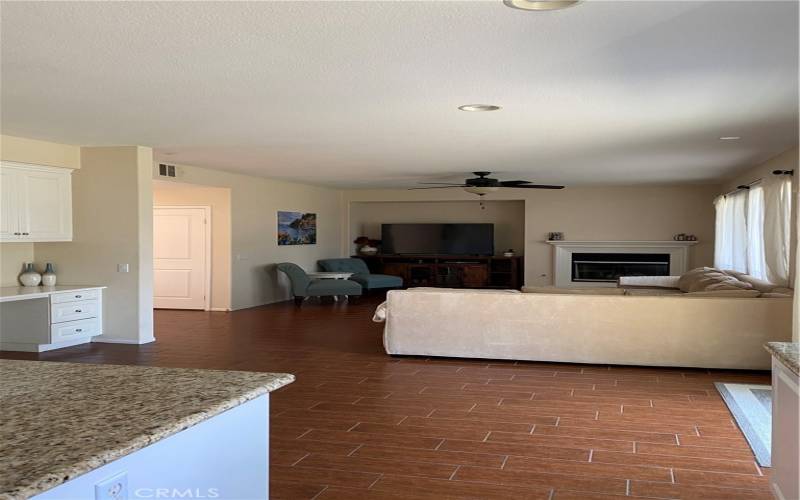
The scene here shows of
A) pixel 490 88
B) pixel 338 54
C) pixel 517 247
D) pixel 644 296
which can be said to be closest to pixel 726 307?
pixel 644 296

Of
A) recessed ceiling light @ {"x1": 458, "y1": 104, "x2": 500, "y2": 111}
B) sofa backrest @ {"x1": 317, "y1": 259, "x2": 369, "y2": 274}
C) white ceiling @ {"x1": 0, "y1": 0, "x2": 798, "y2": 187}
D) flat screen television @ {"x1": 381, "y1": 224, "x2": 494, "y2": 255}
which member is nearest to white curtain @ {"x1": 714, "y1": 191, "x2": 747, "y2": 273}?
white ceiling @ {"x1": 0, "y1": 0, "x2": 798, "y2": 187}

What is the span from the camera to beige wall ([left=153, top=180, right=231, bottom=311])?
11.3 metres

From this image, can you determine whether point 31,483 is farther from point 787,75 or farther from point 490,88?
point 787,75

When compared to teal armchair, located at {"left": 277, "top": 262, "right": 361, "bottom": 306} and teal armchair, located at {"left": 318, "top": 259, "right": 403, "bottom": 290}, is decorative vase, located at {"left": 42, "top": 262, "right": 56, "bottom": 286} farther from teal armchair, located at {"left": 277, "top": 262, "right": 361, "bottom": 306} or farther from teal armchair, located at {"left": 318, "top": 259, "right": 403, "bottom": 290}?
teal armchair, located at {"left": 318, "top": 259, "right": 403, "bottom": 290}

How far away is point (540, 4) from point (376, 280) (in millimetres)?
10768

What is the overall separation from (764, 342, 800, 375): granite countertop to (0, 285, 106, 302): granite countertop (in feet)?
21.2

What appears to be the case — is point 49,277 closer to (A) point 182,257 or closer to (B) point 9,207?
(B) point 9,207

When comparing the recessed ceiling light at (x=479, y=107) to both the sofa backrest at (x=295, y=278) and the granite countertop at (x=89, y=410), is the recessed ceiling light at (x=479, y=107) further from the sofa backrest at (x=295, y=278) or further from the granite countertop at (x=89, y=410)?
the sofa backrest at (x=295, y=278)

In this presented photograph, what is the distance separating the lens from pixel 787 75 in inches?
168

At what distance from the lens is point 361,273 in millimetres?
14195

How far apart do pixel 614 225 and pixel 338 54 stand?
1102cm

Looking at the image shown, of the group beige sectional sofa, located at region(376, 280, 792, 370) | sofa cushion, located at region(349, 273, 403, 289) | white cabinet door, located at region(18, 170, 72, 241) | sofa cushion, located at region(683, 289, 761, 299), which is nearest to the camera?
beige sectional sofa, located at region(376, 280, 792, 370)

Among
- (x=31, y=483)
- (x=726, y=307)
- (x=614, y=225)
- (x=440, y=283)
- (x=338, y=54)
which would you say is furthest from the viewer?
(x=440, y=283)

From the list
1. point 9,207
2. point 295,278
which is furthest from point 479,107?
point 295,278
